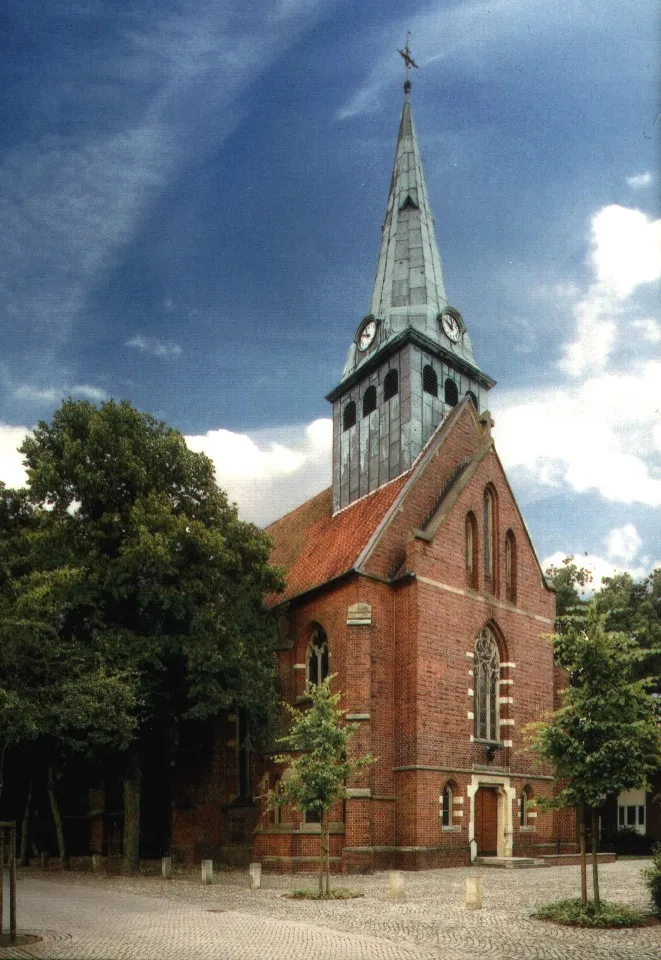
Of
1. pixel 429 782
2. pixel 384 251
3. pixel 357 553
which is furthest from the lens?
pixel 384 251

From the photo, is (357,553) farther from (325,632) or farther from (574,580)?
(574,580)

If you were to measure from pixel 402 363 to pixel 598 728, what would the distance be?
72.8ft

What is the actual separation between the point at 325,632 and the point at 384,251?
18.7 m

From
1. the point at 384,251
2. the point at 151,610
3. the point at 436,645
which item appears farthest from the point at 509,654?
the point at 384,251

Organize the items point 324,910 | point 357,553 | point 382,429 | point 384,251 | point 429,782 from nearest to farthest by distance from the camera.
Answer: point 324,910, point 429,782, point 357,553, point 382,429, point 384,251

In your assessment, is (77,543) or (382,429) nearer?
(77,543)

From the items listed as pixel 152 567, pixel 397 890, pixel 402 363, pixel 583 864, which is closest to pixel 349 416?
pixel 402 363

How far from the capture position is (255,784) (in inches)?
1302

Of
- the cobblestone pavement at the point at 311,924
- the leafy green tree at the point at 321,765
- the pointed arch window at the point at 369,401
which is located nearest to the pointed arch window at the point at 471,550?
the pointed arch window at the point at 369,401

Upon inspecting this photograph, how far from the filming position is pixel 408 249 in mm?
40531

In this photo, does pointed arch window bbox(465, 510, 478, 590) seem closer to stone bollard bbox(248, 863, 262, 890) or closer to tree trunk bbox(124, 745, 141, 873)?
tree trunk bbox(124, 745, 141, 873)

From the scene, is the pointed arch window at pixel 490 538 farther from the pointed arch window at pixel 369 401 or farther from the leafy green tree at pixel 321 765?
the leafy green tree at pixel 321 765

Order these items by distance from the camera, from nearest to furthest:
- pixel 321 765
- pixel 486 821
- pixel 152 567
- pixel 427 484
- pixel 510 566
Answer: pixel 321 765
pixel 152 567
pixel 486 821
pixel 427 484
pixel 510 566

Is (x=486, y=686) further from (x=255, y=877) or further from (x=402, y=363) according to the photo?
(x=402, y=363)
